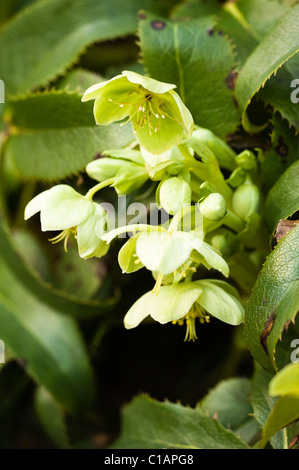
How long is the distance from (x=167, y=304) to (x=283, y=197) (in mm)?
164

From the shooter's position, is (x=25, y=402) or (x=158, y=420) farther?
(x=25, y=402)

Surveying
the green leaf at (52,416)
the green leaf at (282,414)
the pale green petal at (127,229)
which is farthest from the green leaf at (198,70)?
the green leaf at (52,416)

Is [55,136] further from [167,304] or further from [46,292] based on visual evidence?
[167,304]

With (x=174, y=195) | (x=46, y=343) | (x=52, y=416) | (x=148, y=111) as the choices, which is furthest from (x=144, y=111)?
(x=52, y=416)

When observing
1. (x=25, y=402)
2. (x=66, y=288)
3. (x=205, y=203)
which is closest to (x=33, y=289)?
(x=66, y=288)

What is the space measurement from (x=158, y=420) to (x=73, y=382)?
180mm

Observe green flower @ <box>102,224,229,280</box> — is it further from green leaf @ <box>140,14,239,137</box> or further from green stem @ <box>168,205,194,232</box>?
green leaf @ <box>140,14,239,137</box>

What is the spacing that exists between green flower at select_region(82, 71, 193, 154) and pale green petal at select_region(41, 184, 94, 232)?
8 centimetres

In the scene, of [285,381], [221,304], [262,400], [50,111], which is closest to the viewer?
[285,381]

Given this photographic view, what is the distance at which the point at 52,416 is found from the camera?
0.86m

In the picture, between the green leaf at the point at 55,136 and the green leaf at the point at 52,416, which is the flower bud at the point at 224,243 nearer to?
the green leaf at the point at 55,136

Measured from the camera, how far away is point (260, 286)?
1.63ft

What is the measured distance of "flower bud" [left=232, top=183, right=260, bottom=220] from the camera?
1.90 ft

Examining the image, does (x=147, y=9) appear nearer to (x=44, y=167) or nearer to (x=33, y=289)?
(x=44, y=167)
